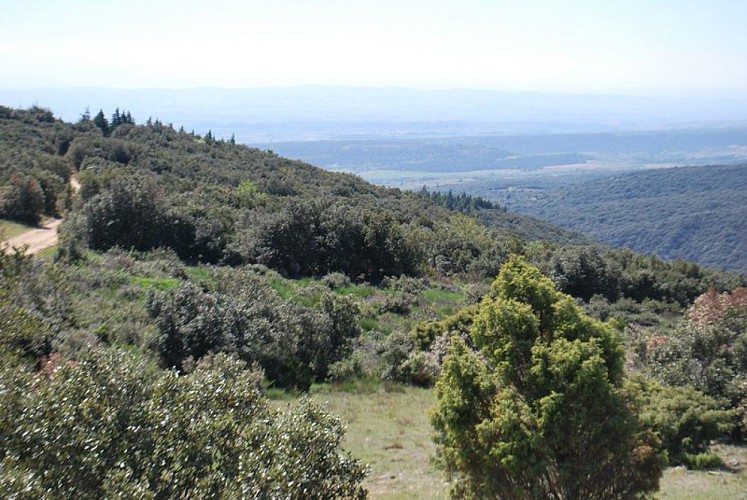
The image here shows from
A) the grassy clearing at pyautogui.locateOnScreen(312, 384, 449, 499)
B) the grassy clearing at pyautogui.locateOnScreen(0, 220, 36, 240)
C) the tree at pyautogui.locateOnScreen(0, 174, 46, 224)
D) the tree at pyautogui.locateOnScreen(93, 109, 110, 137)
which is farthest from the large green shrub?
the tree at pyautogui.locateOnScreen(93, 109, 110, 137)

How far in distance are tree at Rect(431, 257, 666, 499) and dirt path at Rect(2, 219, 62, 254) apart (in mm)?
22545

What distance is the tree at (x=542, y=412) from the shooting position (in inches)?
283

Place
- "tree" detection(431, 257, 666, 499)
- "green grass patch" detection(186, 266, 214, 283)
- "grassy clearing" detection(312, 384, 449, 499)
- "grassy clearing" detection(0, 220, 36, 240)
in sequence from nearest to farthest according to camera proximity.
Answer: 1. "tree" detection(431, 257, 666, 499)
2. "grassy clearing" detection(312, 384, 449, 499)
3. "green grass patch" detection(186, 266, 214, 283)
4. "grassy clearing" detection(0, 220, 36, 240)

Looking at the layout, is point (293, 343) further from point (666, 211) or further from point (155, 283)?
point (666, 211)

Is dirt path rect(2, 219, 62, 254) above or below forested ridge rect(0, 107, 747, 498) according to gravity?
below

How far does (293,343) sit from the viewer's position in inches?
657

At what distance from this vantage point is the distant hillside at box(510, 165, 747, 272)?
102 meters

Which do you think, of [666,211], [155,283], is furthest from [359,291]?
[666,211]

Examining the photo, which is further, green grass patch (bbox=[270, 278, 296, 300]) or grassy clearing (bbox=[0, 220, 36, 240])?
grassy clearing (bbox=[0, 220, 36, 240])

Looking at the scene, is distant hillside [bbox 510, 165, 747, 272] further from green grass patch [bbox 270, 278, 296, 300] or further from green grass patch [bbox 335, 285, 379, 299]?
green grass patch [bbox 270, 278, 296, 300]

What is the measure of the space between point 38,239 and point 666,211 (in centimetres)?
12344

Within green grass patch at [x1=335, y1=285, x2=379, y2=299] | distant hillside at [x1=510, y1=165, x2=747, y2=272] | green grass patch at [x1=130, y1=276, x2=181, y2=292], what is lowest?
distant hillside at [x1=510, y1=165, x2=747, y2=272]

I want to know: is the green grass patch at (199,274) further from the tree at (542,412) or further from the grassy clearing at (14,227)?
the tree at (542,412)

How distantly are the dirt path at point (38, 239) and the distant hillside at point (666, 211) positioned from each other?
88262 mm
